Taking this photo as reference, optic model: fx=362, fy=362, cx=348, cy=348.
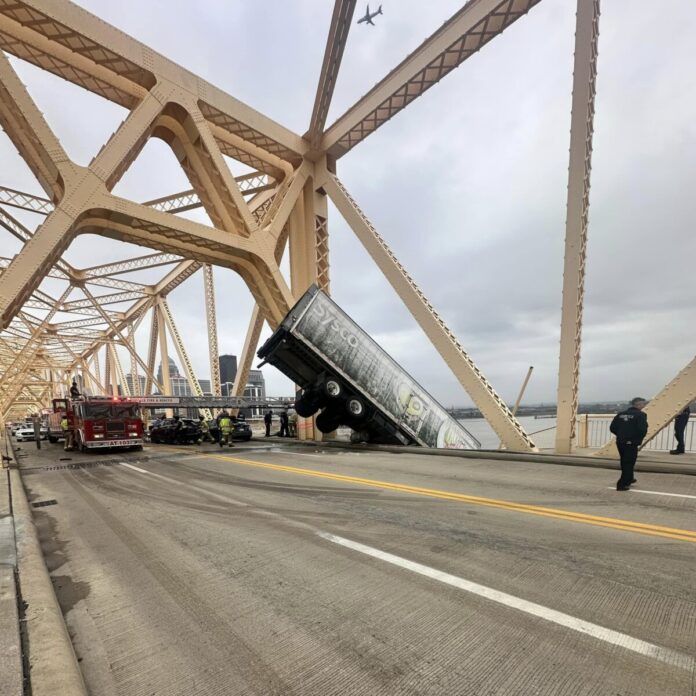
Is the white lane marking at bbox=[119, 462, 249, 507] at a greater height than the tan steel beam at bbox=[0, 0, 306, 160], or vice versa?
the tan steel beam at bbox=[0, 0, 306, 160]

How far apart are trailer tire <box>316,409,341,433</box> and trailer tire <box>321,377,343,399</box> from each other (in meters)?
1.90

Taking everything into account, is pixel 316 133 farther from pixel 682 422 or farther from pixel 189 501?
pixel 682 422

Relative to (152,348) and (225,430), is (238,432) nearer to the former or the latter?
(225,430)

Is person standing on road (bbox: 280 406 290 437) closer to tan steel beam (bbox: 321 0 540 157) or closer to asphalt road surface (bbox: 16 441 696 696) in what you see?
tan steel beam (bbox: 321 0 540 157)

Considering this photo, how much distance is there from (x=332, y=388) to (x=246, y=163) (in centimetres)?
1293

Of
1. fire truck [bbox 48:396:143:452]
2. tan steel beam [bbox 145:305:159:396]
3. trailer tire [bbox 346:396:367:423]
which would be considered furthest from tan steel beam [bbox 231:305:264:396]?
tan steel beam [bbox 145:305:159:396]

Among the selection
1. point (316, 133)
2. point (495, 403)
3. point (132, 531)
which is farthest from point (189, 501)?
point (316, 133)

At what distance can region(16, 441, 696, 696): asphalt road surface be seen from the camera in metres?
2.27

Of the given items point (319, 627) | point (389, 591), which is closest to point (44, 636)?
point (319, 627)

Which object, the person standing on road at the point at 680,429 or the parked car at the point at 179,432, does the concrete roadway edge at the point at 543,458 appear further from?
the parked car at the point at 179,432

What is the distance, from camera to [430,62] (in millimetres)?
12930

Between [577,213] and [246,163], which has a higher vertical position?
[246,163]

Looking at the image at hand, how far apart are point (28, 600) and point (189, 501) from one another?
3.75 meters

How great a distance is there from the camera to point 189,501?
6902 millimetres
